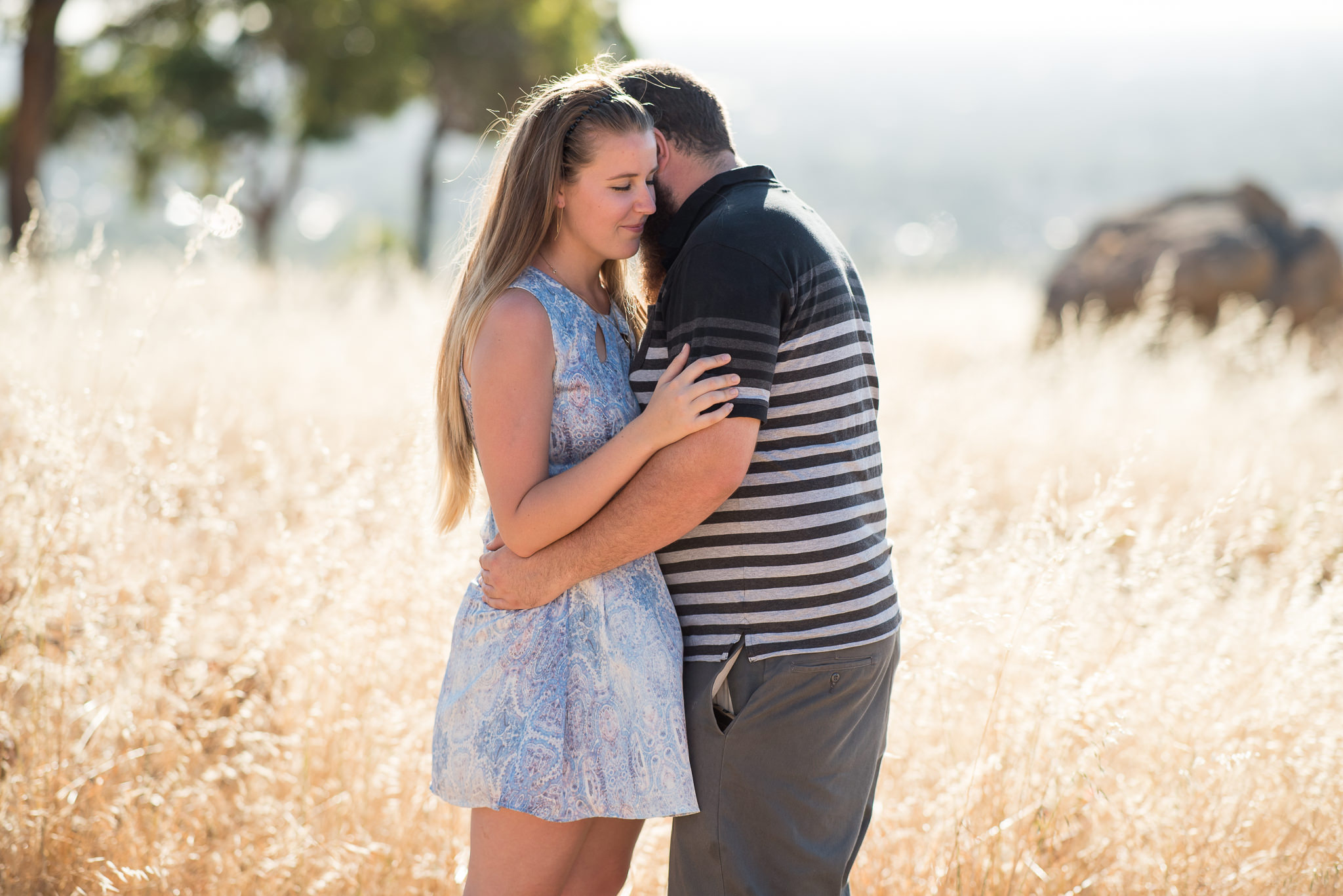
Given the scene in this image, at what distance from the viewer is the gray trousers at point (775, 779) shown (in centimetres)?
183

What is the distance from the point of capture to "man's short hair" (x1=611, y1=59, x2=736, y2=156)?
6.79 feet

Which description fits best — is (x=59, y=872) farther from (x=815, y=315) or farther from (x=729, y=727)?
(x=815, y=315)

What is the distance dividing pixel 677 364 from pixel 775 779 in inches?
31.6

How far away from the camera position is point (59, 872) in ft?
7.91

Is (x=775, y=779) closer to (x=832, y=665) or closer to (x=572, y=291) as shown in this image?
(x=832, y=665)

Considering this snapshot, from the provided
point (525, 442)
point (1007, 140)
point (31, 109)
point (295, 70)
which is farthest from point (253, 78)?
point (1007, 140)

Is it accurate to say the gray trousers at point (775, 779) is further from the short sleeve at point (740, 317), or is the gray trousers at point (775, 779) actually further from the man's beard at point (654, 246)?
the man's beard at point (654, 246)

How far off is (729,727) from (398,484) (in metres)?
1.73

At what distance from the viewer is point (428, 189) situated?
18016 millimetres

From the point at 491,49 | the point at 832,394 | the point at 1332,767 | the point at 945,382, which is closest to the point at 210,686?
the point at 832,394

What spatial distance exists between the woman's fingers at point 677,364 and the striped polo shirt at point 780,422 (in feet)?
0.04

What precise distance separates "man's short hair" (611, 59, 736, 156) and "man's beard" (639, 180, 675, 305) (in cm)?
12

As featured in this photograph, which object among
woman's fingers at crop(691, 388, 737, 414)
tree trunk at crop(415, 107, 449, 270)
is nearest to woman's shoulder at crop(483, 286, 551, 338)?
woman's fingers at crop(691, 388, 737, 414)

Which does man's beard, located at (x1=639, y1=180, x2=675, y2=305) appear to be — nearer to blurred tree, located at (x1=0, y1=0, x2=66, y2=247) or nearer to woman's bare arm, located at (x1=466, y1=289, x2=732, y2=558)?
woman's bare arm, located at (x1=466, y1=289, x2=732, y2=558)
